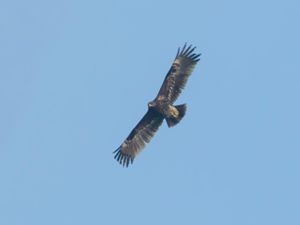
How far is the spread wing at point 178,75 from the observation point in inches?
1918

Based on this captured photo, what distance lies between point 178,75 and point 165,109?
1.50m

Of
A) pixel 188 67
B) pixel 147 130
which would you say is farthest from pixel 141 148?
pixel 188 67

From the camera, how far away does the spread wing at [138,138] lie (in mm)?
49828

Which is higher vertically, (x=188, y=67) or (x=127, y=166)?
(x=188, y=67)

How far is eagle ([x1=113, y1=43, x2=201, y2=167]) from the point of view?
159 ft

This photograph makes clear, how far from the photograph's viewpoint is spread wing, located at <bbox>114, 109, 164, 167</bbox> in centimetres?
4983

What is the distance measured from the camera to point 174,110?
48.2 metres

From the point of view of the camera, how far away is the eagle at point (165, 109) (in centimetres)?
4850

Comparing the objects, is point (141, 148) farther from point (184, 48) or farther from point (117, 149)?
point (184, 48)

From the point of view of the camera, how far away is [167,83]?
160 feet

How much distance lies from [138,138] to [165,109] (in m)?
2.33

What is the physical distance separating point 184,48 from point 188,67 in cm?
88

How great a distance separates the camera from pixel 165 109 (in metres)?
48.5

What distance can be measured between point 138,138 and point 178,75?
3300 millimetres
